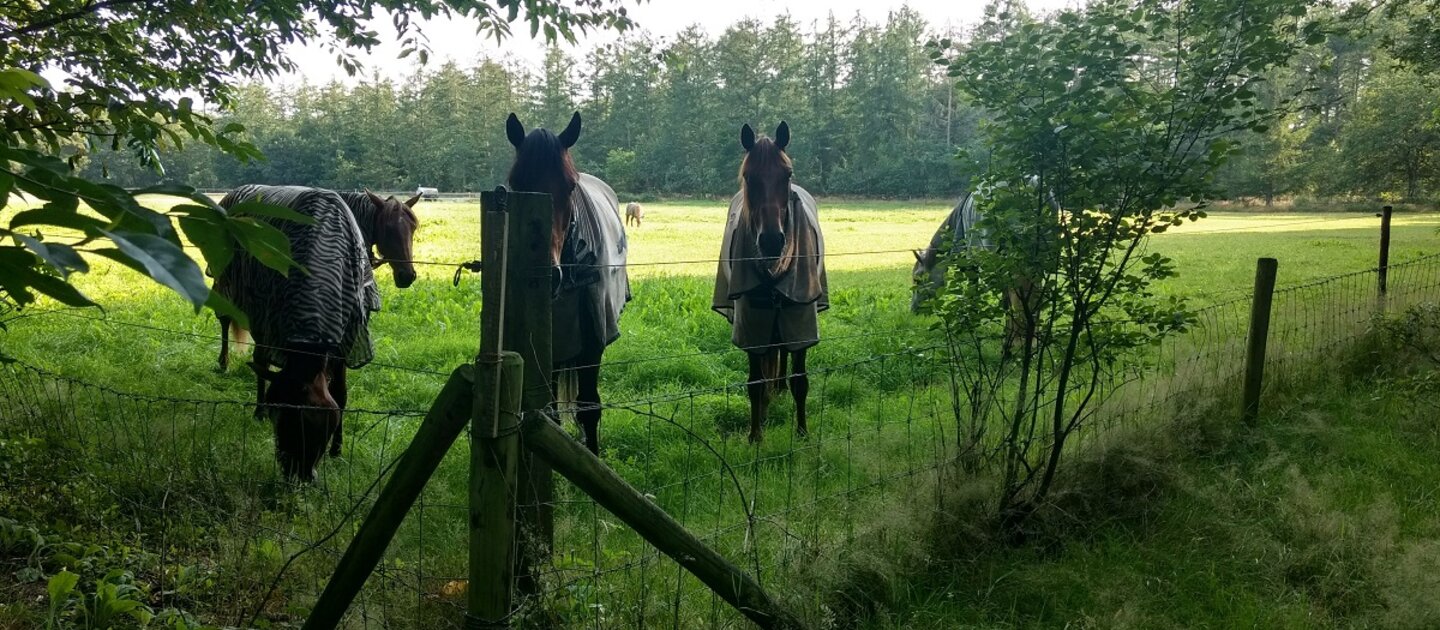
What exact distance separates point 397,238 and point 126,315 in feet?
12.4

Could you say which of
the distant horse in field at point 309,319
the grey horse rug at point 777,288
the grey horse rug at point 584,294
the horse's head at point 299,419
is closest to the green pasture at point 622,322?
the grey horse rug at point 584,294

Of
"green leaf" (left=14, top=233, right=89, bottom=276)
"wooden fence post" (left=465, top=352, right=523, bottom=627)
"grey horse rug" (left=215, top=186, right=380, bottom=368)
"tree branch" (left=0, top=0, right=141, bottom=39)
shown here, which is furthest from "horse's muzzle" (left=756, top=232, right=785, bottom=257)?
"green leaf" (left=14, top=233, right=89, bottom=276)

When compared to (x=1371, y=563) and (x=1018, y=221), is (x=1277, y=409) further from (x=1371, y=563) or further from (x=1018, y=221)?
(x=1018, y=221)

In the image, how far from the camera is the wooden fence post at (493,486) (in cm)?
203

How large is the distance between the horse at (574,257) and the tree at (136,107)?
74 cm

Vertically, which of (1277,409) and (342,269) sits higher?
(342,269)

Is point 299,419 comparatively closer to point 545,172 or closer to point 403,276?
point 545,172

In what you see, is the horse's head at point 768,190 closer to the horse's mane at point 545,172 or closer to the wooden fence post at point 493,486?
the horse's mane at point 545,172

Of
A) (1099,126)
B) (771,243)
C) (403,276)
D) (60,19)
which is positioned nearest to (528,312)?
(60,19)

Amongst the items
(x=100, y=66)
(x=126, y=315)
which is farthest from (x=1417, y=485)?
(x=126, y=315)

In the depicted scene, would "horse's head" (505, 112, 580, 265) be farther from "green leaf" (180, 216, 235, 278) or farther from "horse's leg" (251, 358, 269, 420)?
"green leaf" (180, 216, 235, 278)

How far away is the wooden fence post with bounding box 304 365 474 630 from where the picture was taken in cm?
205

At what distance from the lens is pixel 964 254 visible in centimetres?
365

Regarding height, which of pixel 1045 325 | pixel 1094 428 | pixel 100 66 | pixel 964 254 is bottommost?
pixel 1094 428
